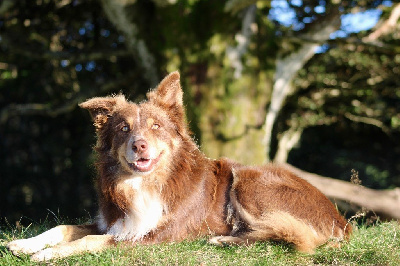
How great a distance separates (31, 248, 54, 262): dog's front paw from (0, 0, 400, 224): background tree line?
3.20 metres

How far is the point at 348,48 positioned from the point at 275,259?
774 cm

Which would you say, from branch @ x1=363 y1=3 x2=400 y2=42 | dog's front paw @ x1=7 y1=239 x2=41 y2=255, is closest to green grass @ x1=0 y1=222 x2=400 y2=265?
dog's front paw @ x1=7 y1=239 x2=41 y2=255

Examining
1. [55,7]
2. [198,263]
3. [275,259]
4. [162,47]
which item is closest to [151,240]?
[198,263]

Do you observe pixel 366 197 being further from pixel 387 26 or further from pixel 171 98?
pixel 171 98

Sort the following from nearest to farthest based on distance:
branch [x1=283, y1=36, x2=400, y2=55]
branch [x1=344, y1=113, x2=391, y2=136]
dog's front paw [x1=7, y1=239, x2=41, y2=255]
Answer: dog's front paw [x1=7, y1=239, x2=41, y2=255]
branch [x1=283, y1=36, x2=400, y2=55]
branch [x1=344, y1=113, x2=391, y2=136]

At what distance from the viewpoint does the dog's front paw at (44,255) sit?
4715mm

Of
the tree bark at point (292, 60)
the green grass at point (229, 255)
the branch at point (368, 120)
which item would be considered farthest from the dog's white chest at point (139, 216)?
the branch at point (368, 120)

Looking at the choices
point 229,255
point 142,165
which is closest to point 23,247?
point 142,165

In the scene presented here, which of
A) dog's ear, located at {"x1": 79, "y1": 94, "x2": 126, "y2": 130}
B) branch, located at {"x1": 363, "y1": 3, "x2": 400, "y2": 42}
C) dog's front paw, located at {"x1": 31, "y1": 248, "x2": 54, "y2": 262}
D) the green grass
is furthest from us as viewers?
branch, located at {"x1": 363, "y1": 3, "x2": 400, "y2": 42}

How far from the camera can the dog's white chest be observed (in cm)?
514

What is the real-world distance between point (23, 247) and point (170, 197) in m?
1.63

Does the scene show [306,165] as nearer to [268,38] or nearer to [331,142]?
[331,142]

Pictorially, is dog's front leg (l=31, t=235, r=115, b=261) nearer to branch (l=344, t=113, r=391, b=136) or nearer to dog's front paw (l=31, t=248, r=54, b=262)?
dog's front paw (l=31, t=248, r=54, b=262)

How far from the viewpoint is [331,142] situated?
16.8 metres
